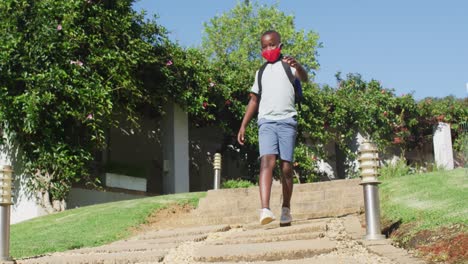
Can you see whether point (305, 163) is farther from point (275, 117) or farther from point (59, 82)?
point (275, 117)

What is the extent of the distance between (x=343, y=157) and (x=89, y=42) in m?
10.5

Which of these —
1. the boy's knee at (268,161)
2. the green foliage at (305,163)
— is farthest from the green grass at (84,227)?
the green foliage at (305,163)

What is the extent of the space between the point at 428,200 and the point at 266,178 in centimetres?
196

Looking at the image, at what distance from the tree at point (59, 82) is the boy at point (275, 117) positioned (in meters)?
7.64

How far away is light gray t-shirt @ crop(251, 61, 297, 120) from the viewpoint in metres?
6.58

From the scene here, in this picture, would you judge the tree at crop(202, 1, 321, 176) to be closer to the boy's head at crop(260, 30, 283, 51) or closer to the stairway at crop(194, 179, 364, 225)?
the stairway at crop(194, 179, 364, 225)

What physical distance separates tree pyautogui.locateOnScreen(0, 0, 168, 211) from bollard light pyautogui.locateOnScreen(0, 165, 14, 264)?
21.9 feet

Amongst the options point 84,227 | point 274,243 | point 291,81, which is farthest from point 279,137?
A: point 84,227

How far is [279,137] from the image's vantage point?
21.5ft

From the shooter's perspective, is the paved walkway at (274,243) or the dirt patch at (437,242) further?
the paved walkway at (274,243)

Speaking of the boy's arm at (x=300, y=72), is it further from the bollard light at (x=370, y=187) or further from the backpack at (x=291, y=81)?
the bollard light at (x=370, y=187)

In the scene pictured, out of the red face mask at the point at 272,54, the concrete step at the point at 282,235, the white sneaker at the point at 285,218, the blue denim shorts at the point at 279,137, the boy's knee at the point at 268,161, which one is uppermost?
the red face mask at the point at 272,54

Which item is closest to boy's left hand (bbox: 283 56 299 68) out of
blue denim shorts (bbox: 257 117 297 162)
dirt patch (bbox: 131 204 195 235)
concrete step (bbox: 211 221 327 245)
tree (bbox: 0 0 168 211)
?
blue denim shorts (bbox: 257 117 297 162)

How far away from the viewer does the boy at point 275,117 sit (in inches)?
257
